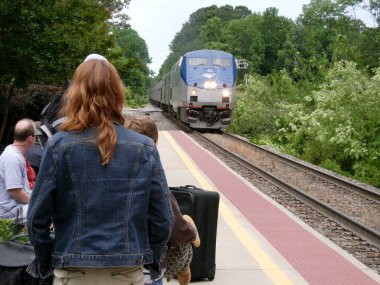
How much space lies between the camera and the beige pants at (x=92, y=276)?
277 cm

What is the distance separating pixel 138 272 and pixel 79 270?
0.82 feet

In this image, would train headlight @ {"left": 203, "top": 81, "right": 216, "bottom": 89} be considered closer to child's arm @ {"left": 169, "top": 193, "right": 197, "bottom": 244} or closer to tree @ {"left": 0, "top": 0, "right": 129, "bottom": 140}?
tree @ {"left": 0, "top": 0, "right": 129, "bottom": 140}

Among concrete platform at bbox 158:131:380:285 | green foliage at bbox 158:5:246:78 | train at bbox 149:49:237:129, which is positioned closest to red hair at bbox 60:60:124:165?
concrete platform at bbox 158:131:380:285

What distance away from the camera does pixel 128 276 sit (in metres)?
2.84

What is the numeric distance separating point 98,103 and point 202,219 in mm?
3082

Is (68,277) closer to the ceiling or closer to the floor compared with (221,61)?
closer to the floor

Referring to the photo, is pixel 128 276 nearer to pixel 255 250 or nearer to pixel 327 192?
pixel 255 250

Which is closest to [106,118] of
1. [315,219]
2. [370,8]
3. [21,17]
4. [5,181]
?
[5,181]

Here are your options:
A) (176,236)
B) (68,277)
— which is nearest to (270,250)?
(176,236)

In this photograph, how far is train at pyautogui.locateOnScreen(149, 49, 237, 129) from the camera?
2611cm

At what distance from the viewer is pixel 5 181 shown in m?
5.43

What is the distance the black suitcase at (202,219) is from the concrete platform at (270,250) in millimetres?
183

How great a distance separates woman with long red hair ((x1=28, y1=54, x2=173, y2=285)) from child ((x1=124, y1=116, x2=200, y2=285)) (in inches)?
25.3

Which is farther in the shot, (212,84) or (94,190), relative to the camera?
(212,84)
